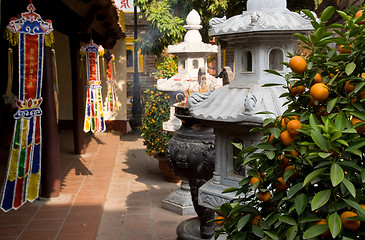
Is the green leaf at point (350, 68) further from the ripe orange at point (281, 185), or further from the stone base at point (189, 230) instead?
the stone base at point (189, 230)

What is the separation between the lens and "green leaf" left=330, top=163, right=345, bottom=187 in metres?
1.47

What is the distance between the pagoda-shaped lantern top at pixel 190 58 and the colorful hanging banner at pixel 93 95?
173 cm

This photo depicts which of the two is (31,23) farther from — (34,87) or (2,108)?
(2,108)

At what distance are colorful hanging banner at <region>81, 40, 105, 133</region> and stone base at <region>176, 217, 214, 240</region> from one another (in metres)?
3.59

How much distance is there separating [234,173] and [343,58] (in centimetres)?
200

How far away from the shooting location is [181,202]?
21.0 feet

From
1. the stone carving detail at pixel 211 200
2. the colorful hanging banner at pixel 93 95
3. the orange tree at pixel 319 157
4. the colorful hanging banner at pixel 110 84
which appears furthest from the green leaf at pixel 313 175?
the colorful hanging banner at pixel 110 84

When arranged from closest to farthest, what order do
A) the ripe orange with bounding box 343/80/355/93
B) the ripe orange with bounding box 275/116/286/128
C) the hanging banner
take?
the ripe orange with bounding box 343/80/355/93
the ripe orange with bounding box 275/116/286/128
the hanging banner

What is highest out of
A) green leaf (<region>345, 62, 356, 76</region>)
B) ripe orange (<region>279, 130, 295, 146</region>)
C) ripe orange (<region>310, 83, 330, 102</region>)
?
green leaf (<region>345, 62, 356, 76</region>)

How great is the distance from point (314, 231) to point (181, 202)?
16.2ft

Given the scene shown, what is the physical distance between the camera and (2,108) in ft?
35.2

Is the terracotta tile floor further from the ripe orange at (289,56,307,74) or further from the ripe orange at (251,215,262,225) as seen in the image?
the ripe orange at (289,56,307,74)

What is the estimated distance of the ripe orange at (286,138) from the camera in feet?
5.87

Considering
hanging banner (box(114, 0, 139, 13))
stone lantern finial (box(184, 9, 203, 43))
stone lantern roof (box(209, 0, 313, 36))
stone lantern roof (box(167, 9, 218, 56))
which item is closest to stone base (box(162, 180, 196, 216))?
stone lantern roof (box(167, 9, 218, 56))
